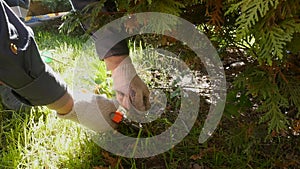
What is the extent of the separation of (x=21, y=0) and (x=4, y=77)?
0.86 m

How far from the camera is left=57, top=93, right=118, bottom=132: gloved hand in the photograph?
60.2 inches

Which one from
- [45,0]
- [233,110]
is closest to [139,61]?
[233,110]

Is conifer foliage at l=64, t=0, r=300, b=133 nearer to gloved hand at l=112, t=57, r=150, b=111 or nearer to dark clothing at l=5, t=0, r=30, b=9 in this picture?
gloved hand at l=112, t=57, r=150, b=111

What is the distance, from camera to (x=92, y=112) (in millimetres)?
1545

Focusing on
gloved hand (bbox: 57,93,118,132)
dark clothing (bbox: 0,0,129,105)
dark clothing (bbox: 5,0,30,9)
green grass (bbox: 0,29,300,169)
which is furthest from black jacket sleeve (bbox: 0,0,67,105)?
dark clothing (bbox: 5,0,30,9)

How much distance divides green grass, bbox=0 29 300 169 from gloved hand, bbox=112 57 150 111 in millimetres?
139

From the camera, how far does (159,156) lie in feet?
4.90

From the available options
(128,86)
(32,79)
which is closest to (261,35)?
(128,86)

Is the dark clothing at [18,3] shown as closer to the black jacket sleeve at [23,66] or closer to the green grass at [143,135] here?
the green grass at [143,135]

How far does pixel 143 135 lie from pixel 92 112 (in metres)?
0.21

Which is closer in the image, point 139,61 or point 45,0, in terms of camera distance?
point 139,61

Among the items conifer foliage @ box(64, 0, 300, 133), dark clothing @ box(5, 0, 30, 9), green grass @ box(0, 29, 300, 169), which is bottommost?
green grass @ box(0, 29, 300, 169)

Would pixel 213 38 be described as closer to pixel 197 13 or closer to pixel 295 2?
pixel 197 13

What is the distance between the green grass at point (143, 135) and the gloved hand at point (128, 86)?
0.14 metres
